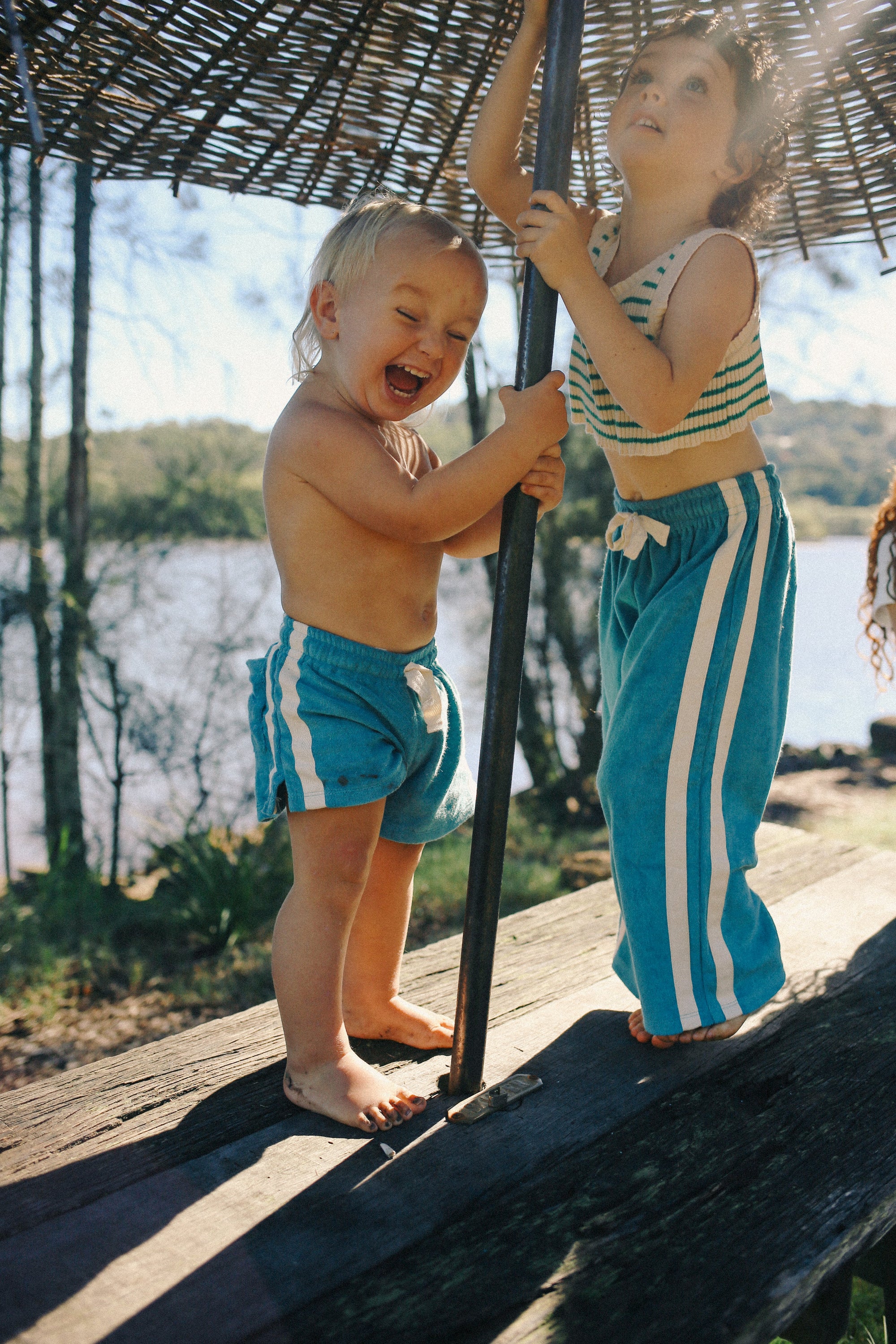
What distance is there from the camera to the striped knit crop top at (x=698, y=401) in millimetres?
1339

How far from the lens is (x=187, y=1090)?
141 cm

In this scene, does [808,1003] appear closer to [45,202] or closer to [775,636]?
[775,636]

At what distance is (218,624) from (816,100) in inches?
118

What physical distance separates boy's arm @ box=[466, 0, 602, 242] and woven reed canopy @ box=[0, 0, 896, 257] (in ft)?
0.53

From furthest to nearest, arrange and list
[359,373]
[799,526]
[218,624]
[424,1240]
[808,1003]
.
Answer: [799,526] → [218,624] → [808,1003] → [359,373] → [424,1240]

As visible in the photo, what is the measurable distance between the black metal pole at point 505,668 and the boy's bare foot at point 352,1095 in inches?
5.9

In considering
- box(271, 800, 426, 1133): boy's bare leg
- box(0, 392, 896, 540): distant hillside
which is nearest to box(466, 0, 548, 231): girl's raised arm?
box(271, 800, 426, 1133): boy's bare leg

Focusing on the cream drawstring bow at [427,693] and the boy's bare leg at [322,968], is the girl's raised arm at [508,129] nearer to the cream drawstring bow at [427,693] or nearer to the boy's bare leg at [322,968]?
the cream drawstring bow at [427,693]

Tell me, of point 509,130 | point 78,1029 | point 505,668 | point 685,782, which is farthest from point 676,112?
point 78,1029

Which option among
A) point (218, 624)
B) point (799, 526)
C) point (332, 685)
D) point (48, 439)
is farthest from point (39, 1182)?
point (799, 526)

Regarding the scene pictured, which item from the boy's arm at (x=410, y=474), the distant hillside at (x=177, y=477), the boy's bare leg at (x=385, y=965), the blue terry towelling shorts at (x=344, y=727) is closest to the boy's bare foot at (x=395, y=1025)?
the boy's bare leg at (x=385, y=965)

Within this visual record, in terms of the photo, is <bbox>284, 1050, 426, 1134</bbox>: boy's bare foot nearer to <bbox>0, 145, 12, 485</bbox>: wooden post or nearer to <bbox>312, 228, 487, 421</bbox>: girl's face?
<bbox>312, 228, 487, 421</bbox>: girl's face

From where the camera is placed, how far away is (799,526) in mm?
5258

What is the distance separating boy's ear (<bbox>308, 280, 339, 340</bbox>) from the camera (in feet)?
4.66
